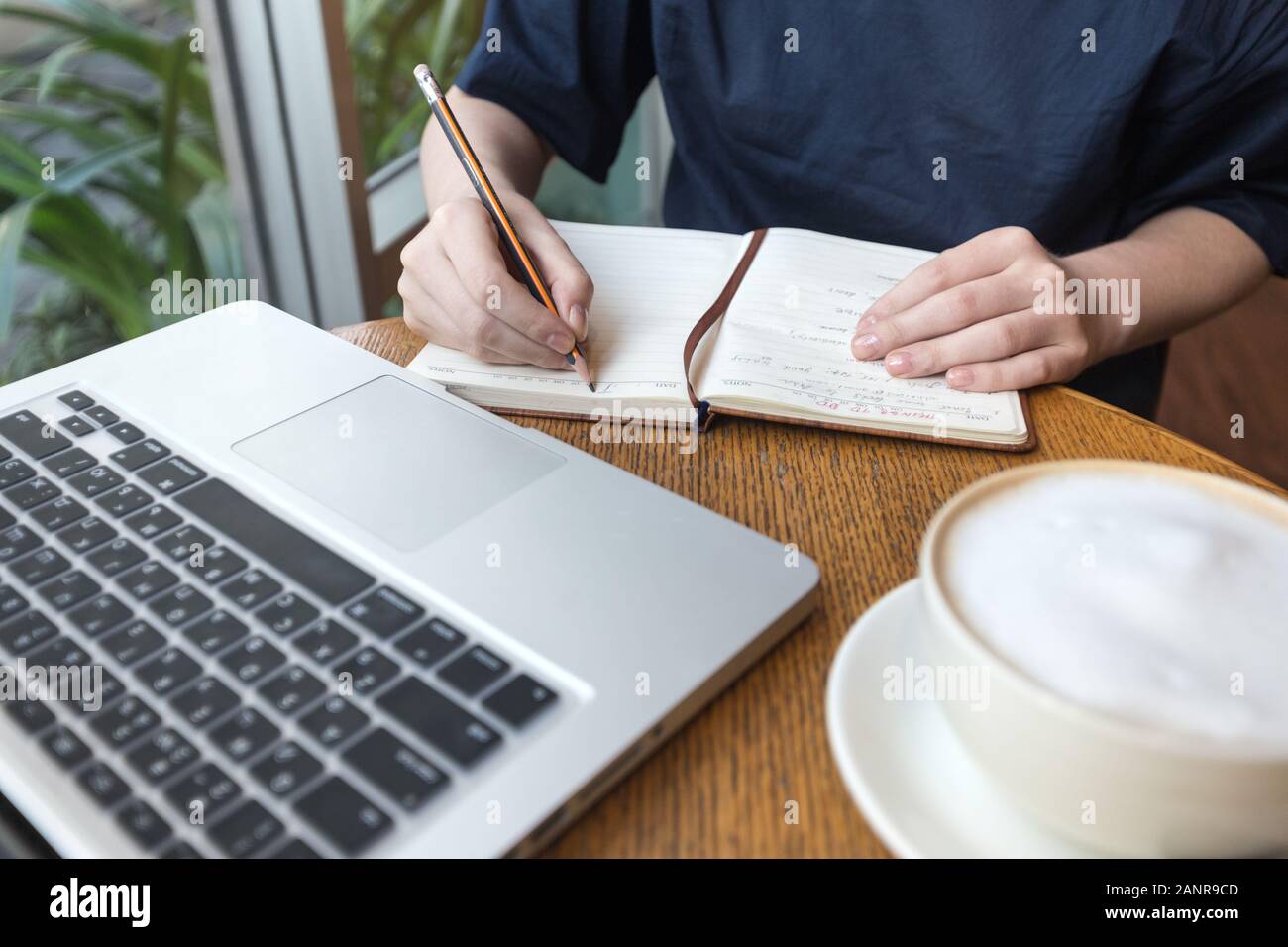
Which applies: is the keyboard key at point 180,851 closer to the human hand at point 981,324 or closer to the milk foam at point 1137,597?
the milk foam at point 1137,597

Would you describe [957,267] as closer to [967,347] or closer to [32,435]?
[967,347]

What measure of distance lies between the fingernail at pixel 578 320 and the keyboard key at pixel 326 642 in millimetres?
271

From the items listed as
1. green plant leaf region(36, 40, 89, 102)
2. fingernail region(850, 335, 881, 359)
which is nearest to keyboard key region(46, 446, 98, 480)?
fingernail region(850, 335, 881, 359)

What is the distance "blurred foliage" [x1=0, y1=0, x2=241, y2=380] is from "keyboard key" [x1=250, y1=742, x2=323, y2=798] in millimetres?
936

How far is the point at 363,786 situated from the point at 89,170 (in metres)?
1.10

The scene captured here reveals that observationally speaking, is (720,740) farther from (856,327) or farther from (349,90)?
(349,90)

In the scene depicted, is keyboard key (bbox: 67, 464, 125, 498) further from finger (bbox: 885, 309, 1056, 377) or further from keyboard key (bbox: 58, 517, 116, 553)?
finger (bbox: 885, 309, 1056, 377)

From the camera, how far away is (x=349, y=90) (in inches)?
53.9

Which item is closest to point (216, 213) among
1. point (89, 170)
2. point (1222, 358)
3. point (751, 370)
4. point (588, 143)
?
point (89, 170)

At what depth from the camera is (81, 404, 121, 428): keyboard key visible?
1.64 feet

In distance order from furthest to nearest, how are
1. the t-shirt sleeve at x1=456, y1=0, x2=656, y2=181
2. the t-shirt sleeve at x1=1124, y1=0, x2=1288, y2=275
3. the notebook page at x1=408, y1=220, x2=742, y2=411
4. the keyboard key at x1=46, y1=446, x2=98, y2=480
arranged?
the t-shirt sleeve at x1=456, y1=0, x2=656, y2=181 < the t-shirt sleeve at x1=1124, y1=0, x2=1288, y2=275 < the notebook page at x1=408, y1=220, x2=742, y2=411 < the keyboard key at x1=46, y1=446, x2=98, y2=480

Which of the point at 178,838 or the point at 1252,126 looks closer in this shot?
the point at 178,838

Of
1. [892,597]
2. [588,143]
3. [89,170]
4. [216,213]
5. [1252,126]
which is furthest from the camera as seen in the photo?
[216,213]

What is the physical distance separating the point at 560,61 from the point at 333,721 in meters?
0.71
